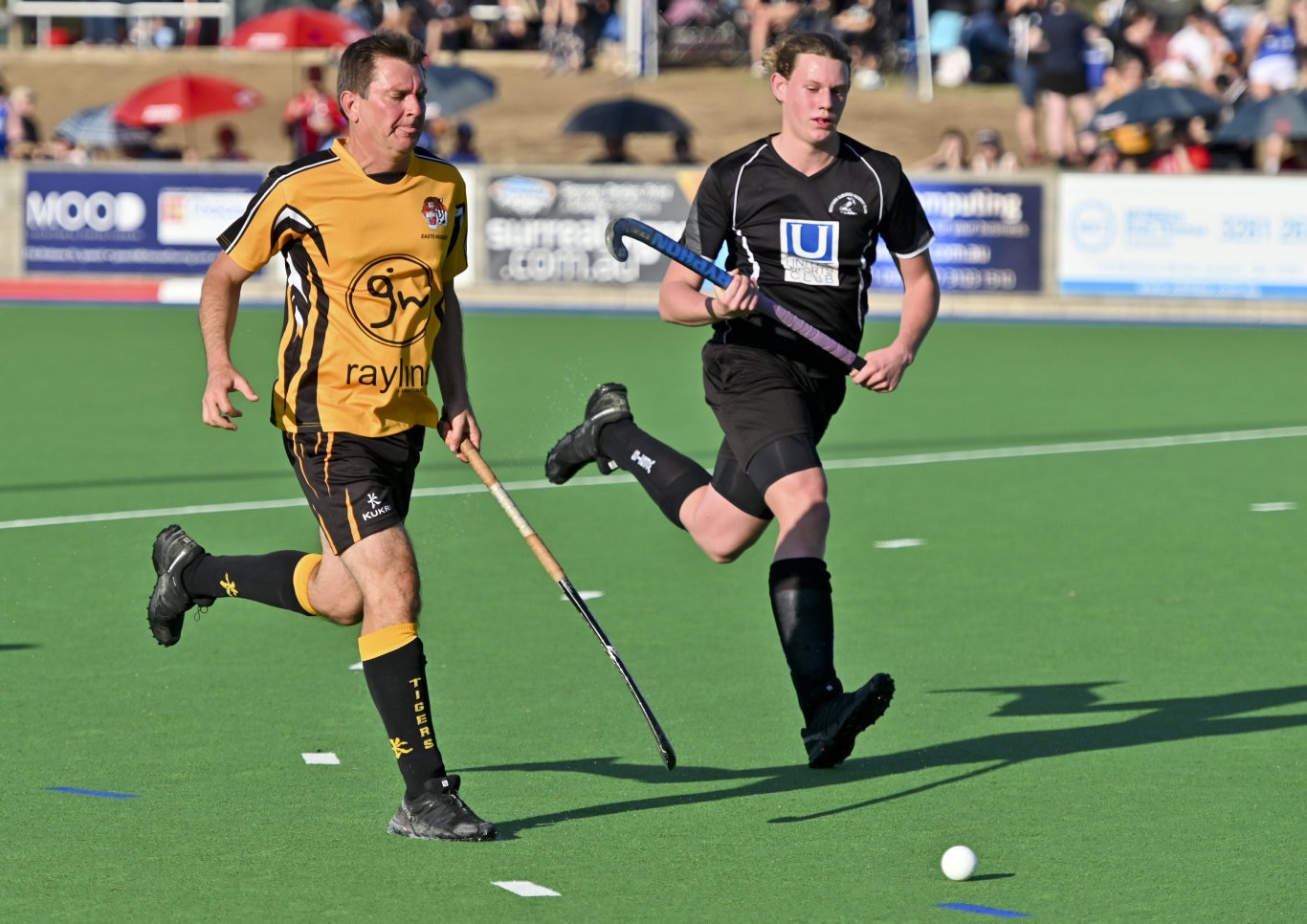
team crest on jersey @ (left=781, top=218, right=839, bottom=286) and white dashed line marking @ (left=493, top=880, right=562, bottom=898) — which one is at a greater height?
team crest on jersey @ (left=781, top=218, right=839, bottom=286)

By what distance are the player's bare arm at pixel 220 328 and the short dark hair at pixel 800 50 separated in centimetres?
176

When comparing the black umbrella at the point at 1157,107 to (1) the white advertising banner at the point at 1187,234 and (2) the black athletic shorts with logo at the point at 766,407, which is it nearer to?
(1) the white advertising banner at the point at 1187,234

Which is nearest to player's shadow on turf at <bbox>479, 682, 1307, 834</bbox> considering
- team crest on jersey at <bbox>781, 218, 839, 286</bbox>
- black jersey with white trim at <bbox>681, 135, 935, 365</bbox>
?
black jersey with white trim at <bbox>681, 135, 935, 365</bbox>

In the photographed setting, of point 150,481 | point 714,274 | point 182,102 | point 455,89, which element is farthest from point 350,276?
point 182,102

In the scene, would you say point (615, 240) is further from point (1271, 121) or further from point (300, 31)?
point (300, 31)

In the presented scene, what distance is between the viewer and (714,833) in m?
5.65

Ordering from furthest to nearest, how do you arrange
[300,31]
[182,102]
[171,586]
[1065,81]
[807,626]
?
[300,31], [182,102], [1065,81], [171,586], [807,626]

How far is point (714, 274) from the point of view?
6379 millimetres

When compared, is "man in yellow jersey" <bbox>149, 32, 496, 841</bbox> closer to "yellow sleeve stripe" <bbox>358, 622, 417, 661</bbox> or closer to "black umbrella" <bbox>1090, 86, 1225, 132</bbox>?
"yellow sleeve stripe" <bbox>358, 622, 417, 661</bbox>

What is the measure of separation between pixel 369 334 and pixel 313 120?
65.1ft

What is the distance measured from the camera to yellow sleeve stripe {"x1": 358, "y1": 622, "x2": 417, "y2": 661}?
562 cm

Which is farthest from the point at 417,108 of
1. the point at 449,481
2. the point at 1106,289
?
the point at 1106,289

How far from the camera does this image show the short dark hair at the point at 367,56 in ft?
18.5

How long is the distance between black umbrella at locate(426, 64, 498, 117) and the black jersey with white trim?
64.8ft
